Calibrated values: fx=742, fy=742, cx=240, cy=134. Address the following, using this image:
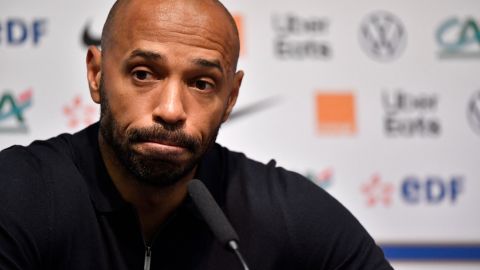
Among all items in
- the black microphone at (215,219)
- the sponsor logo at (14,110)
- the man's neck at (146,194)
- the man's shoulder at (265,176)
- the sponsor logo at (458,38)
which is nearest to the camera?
the black microphone at (215,219)

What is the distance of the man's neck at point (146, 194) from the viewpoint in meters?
1.27

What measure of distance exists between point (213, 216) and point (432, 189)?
1.40 m

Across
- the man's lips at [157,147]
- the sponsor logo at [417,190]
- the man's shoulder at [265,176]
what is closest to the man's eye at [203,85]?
the man's lips at [157,147]

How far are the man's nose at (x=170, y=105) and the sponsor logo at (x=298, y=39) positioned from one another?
1.09 meters

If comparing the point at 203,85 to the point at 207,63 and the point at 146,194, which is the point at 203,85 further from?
the point at 146,194

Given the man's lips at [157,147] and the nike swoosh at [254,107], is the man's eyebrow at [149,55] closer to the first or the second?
the man's lips at [157,147]

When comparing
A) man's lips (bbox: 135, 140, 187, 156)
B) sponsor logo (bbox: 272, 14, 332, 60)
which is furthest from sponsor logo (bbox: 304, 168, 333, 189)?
man's lips (bbox: 135, 140, 187, 156)

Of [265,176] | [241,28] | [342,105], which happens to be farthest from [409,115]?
[265,176]

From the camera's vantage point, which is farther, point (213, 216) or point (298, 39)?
point (298, 39)

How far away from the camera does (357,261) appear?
1289 mm

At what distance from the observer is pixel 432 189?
224 cm

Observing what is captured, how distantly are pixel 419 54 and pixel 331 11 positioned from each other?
30 cm

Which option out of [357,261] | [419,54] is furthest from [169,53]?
[419,54]

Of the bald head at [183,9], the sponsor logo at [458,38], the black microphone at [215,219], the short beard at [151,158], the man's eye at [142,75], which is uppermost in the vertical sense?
the sponsor logo at [458,38]
